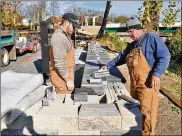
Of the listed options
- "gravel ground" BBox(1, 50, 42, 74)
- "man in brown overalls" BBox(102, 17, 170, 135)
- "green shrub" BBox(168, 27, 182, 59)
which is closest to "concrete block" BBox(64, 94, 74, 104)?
A: "man in brown overalls" BBox(102, 17, 170, 135)

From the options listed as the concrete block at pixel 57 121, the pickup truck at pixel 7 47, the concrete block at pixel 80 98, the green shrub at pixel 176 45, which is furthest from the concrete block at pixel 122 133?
the pickup truck at pixel 7 47

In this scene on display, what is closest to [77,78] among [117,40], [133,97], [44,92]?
[44,92]

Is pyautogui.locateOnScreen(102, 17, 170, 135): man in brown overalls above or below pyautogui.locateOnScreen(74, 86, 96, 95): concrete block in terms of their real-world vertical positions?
above

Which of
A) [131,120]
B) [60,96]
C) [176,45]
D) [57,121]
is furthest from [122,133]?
[176,45]

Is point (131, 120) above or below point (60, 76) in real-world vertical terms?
below

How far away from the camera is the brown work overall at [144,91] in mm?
3447

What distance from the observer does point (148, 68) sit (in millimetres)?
3498

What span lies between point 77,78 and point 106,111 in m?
3.22

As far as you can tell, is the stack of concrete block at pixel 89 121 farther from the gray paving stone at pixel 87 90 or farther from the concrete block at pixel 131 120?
the gray paving stone at pixel 87 90

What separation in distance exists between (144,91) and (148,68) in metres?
0.29

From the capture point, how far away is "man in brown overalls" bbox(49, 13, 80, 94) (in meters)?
4.11

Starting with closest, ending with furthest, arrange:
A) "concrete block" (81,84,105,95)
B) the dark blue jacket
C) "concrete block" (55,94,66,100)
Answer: the dark blue jacket
"concrete block" (55,94,66,100)
"concrete block" (81,84,105,95)

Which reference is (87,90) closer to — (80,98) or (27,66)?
(80,98)

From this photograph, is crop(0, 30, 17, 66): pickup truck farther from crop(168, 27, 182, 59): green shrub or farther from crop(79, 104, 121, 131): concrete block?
crop(79, 104, 121, 131): concrete block
